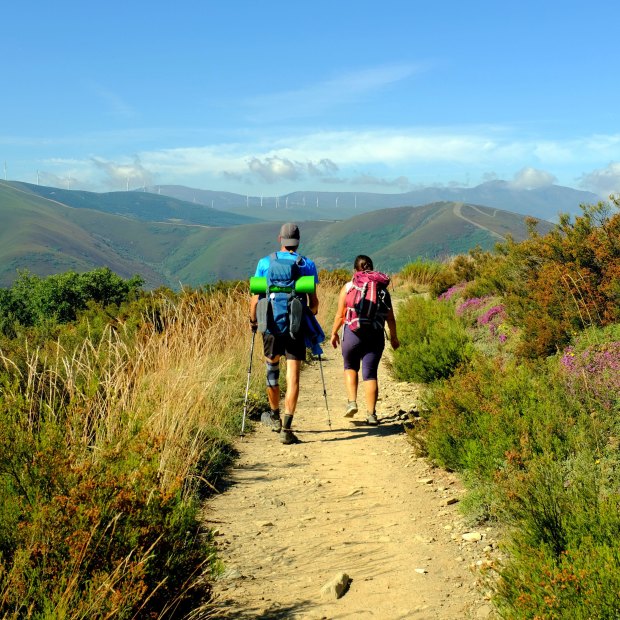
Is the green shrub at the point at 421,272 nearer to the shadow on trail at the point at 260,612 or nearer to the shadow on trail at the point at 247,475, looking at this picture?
the shadow on trail at the point at 247,475

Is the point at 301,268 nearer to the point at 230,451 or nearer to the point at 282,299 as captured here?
the point at 282,299

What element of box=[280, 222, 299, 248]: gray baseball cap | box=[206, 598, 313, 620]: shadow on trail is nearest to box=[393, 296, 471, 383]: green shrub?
Answer: box=[280, 222, 299, 248]: gray baseball cap

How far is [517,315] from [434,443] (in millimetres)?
5189

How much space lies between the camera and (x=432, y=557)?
13.8ft

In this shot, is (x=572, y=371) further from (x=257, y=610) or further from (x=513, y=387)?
(x=257, y=610)

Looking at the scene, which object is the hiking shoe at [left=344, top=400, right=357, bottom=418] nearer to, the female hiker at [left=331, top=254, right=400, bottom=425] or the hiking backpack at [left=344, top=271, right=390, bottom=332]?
the female hiker at [left=331, top=254, right=400, bottom=425]

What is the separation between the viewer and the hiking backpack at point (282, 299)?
6.84 meters

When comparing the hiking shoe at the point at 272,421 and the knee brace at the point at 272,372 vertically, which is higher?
the knee brace at the point at 272,372

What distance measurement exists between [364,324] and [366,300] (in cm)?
26

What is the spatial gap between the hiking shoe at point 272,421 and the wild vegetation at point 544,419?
161cm

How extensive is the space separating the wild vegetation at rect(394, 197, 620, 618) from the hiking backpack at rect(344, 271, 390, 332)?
1064 mm

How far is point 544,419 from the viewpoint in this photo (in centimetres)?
519

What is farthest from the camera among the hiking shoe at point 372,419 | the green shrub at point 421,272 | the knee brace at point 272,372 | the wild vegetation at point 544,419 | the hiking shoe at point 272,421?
the green shrub at point 421,272

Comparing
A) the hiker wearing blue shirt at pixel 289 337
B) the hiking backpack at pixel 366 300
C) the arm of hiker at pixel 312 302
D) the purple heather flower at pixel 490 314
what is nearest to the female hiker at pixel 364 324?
the hiking backpack at pixel 366 300
